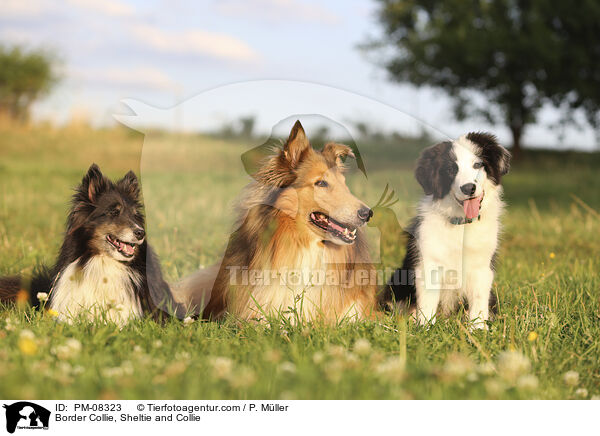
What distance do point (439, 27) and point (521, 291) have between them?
52.4ft

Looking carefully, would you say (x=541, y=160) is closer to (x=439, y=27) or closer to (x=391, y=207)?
(x=439, y=27)

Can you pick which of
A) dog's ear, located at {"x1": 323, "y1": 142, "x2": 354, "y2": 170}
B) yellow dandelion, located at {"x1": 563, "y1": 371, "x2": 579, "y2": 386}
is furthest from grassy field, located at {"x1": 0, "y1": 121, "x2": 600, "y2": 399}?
dog's ear, located at {"x1": 323, "y1": 142, "x2": 354, "y2": 170}

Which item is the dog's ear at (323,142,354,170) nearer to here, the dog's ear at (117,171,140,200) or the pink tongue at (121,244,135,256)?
the dog's ear at (117,171,140,200)

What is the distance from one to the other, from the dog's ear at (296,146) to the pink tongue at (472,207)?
1.21 meters

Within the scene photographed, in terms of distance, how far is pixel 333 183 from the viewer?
3.57 metres

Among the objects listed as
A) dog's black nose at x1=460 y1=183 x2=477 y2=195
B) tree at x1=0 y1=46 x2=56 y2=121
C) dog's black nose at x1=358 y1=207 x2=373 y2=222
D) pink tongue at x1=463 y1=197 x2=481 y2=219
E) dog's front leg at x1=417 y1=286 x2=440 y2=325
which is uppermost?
tree at x1=0 y1=46 x2=56 y2=121

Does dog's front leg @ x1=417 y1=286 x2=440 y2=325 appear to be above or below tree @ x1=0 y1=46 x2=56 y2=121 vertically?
below

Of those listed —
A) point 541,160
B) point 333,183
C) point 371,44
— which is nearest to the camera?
point 333,183

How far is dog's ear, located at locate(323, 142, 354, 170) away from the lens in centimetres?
360

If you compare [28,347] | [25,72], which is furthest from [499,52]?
[25,72]

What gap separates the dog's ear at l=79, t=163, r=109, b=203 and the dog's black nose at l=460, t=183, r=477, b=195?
2.60 metres

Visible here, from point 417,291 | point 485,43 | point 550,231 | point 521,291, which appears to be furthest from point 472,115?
point 417,291
